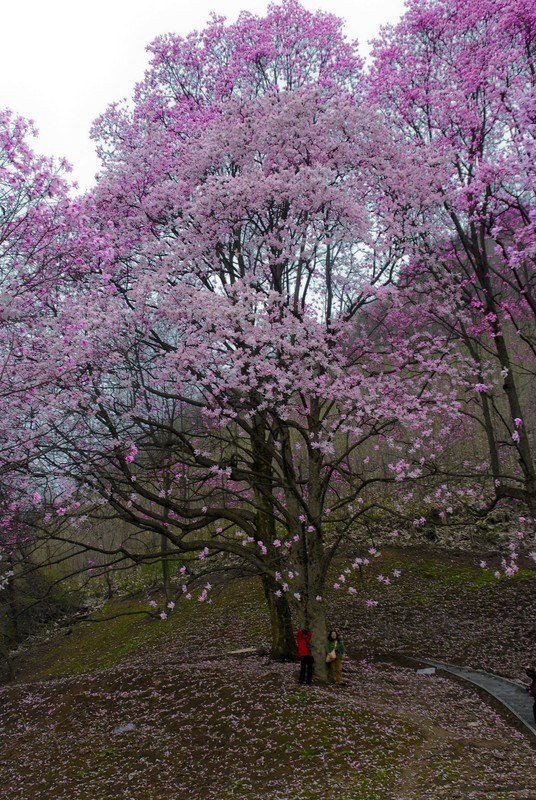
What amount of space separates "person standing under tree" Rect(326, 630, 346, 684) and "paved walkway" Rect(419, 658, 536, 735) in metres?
3.78

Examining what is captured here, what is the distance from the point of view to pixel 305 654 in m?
13.0

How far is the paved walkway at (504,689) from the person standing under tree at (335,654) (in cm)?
378

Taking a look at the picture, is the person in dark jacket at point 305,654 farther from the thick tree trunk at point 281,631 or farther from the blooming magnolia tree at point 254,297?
the thick tree trunk at point 281,631

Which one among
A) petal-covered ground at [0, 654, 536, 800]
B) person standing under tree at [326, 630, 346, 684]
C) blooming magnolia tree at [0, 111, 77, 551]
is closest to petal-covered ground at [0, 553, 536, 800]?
petal-covered ground at [0, 654, 536, 800]

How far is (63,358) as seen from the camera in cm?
1198

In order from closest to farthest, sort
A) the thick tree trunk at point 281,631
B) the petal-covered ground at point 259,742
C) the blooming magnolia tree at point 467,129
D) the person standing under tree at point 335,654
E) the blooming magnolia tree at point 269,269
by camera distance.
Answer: the petal-covered ground at point 259,742 → the blooming magnolia tree at point 269,269 → the person standing under tree at point 335,654 → the blooming magnolia tree at point 467,129 → the thick tree trunk at point 281,631

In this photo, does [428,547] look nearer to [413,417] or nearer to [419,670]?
[419,670]

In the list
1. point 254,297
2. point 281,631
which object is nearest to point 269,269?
point 254,297

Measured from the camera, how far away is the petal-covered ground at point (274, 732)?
30.6ft

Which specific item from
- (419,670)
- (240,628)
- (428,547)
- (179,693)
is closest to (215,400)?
(179,693)

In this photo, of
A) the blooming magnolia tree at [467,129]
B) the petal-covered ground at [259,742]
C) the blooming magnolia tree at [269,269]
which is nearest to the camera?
the petal-covered ground at [259,742]

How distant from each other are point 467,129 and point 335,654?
1432 centimetres

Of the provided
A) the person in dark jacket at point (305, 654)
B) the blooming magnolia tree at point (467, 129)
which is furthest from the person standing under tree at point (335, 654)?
the blooming magnolia tree at point (467, 129)

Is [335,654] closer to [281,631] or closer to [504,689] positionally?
[281,631]
